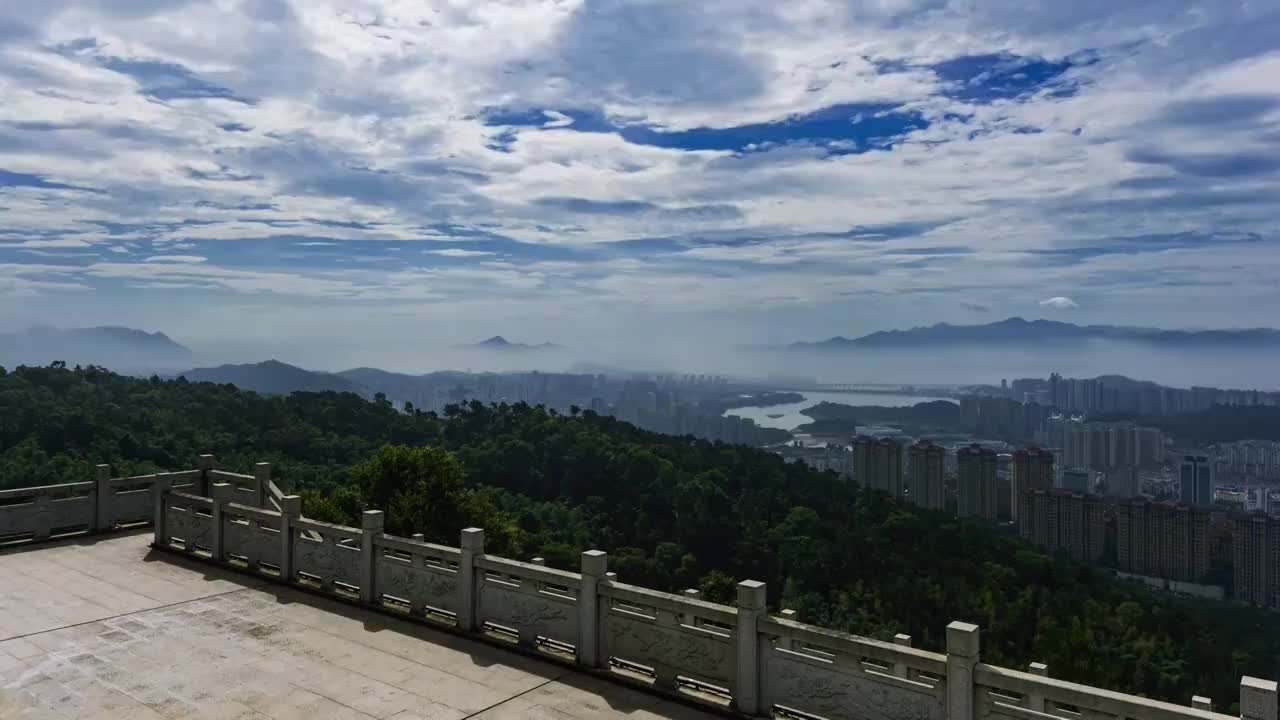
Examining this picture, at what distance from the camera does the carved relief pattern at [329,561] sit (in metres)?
10.5

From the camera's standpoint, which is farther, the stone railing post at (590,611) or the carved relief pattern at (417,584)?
the carved relief pattern at (417,584)

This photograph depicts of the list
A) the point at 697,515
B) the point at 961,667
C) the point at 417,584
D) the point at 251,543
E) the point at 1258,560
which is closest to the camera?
the point at 961,667

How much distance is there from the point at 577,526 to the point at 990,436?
160 m

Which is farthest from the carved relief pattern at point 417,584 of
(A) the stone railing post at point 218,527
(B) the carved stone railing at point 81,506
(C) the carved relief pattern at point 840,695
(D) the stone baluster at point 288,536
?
(B) the carved stone railing at point 81,506

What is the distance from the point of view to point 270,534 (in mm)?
11609

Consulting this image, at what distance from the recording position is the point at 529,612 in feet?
29.0

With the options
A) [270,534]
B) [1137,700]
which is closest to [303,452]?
[270,534]

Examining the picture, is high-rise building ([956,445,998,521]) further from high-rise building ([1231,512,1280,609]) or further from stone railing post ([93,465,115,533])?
stone railing post ([93,465,115,533])

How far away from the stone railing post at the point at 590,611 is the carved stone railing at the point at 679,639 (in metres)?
0.01

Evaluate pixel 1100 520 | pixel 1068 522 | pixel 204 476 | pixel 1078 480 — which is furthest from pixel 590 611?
pixel 1078 480

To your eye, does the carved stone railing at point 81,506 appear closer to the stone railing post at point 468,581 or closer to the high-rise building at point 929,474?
the stone railing post at point 468,581

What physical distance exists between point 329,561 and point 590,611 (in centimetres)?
430

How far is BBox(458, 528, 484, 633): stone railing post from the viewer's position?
9211mm

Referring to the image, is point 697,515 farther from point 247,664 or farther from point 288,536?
point 247,664
